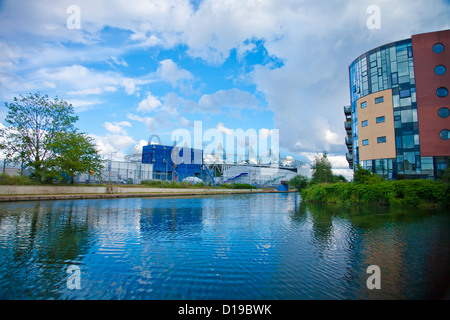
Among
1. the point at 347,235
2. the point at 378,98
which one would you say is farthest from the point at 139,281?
the point at 378,98

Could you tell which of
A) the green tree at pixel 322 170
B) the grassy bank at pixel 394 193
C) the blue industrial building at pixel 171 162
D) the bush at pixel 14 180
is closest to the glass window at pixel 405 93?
the green tree at pixel 322 170

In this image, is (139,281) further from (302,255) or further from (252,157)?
(252,157)

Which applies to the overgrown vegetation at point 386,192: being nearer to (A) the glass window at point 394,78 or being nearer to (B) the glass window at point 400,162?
(B) the glass window at point 400,162

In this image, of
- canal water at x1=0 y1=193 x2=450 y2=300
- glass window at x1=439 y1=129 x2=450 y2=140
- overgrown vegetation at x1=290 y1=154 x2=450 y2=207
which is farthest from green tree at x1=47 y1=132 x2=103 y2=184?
glass window at x1=439 y1=129 x2=450 y2=140

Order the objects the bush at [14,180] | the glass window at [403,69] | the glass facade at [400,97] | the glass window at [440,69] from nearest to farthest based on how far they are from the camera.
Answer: the bush at [14,180]
the glass window at [440,69]
the glass facade at [400,97]
the glass window at [403,69]

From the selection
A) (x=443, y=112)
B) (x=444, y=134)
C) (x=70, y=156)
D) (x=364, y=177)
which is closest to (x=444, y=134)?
(x=444, y=134)

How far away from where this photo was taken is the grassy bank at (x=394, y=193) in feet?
64.0

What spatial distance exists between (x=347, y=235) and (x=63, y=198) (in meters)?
25.9

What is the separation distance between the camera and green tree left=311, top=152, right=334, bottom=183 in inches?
1538

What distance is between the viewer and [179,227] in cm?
1134

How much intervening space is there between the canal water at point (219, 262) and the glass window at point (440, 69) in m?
28.7

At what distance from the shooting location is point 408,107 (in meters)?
31.7

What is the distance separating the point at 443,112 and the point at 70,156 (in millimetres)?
43528

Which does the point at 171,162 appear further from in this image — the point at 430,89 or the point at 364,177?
the point at 430,89
